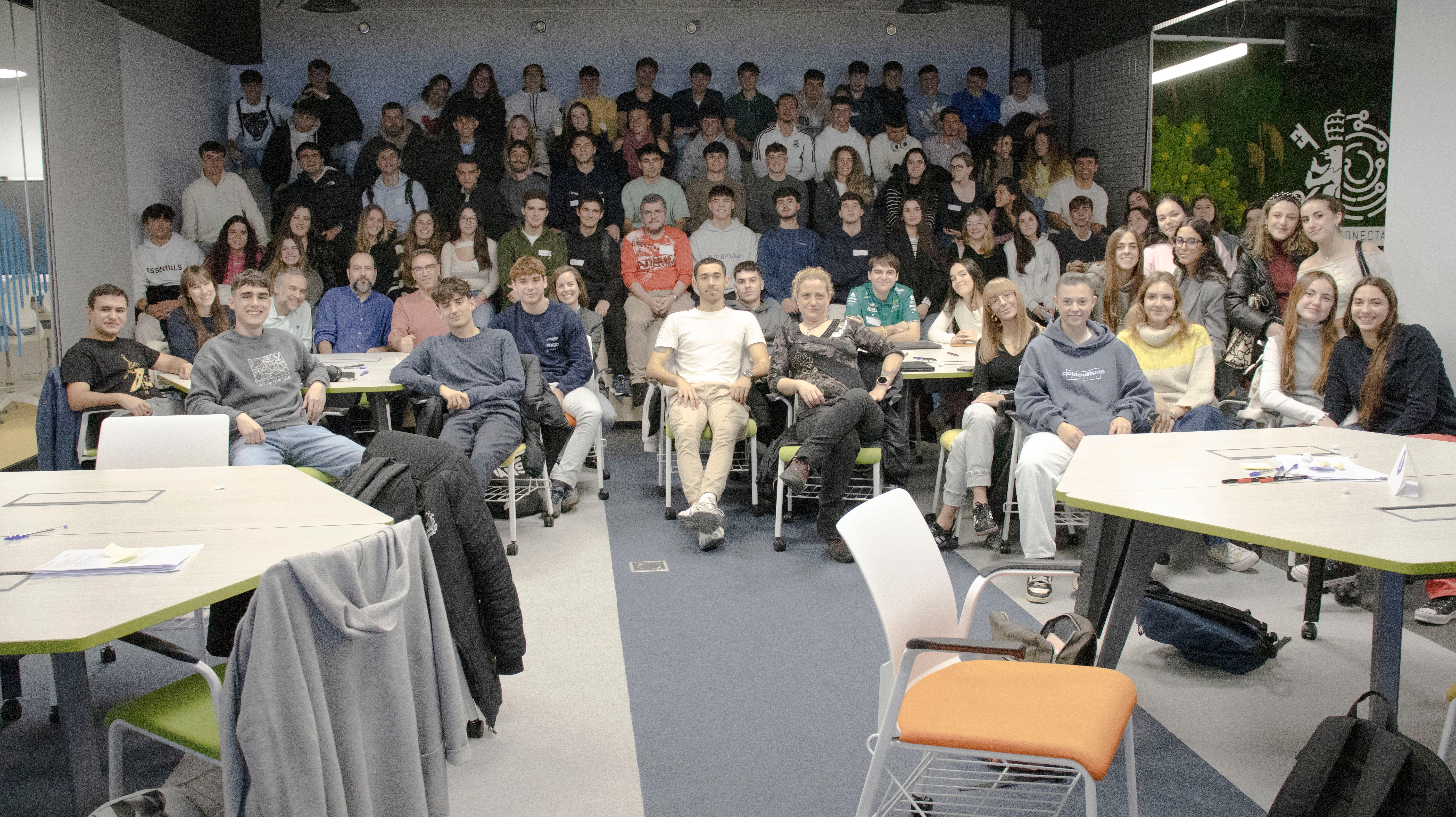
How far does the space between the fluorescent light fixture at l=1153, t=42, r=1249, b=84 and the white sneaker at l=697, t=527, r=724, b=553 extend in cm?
542

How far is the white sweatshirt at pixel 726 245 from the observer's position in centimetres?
719

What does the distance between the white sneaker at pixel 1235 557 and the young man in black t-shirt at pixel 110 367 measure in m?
4.20

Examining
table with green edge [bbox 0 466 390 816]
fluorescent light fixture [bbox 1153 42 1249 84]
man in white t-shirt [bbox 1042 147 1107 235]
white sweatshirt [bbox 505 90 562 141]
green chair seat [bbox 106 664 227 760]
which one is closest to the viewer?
table with green edge [bbox 0 466 390 816]

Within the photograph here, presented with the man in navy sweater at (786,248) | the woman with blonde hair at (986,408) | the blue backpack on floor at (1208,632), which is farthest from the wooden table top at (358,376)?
the blue backpack on floor at (1208,632)

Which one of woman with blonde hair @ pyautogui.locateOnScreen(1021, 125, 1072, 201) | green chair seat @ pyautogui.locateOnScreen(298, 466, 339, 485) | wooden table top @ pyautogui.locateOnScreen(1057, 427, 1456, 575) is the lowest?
green chair seat @ pyautogui.locateOnScreen(298, 466, 339, 485)

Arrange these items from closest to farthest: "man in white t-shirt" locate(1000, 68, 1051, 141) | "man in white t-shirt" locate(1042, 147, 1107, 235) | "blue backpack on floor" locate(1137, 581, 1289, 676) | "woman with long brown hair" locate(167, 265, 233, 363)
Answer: "blue backpack on floor" locate(1137, 581, 1289, 676) < "woman with long brown hair" locate(167, 265, 233, 363) < "man in white t-shirt" locate(1042, 147, 1107, 235) < "man in white t-shirt" locate(1000, 68, 1051, 141)

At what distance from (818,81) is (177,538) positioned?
6962mm

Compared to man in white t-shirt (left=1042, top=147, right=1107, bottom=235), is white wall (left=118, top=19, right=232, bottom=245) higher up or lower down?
higher up

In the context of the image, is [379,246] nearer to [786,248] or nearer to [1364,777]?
[786,248]

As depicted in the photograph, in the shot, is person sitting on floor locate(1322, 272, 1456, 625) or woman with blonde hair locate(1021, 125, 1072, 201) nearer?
person sitting on floor locate(1322, 272, 1456, 625)

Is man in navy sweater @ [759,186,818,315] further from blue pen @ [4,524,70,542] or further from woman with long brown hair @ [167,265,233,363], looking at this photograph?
blue pen @ [4,524,70,542]

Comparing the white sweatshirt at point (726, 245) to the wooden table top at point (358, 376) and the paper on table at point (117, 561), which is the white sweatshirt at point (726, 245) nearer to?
the wooden table top at point (358, 376)

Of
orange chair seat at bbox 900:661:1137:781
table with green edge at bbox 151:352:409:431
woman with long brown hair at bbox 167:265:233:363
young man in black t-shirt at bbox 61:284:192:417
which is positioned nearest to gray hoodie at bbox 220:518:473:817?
orange chair seat at bbox 900:661:1137:781

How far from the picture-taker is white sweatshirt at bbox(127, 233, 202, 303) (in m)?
6.89
